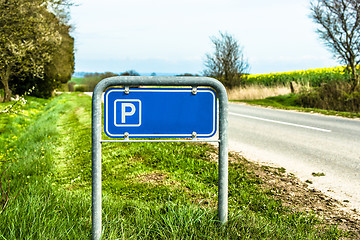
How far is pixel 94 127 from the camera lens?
8.29 feet

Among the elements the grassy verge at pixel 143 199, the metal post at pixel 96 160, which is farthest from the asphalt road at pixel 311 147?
the metal post at pixel 96 160

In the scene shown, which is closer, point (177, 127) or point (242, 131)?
point (177, 127)

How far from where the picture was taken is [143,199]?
3.95 metres

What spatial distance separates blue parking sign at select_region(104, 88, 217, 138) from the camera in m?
2.53

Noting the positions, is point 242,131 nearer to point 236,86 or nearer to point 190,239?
point 190,239

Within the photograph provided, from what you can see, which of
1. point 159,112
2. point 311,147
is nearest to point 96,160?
point 159,112

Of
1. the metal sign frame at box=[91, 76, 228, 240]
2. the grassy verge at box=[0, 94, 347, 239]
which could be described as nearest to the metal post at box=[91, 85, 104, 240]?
the metal sign frame at box=[91, 76, 228, 240]

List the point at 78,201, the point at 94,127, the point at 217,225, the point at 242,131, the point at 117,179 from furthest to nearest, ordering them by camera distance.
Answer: the point at 242,131 → the point at 117,179 → the point at 78,201 → the point at 217,225 → the point at 94,127

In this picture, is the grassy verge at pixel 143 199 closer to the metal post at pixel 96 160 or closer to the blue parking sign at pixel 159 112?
the metal post at pixel 96 160

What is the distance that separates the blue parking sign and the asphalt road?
2631 mm

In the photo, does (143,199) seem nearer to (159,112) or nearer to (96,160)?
(96,160)

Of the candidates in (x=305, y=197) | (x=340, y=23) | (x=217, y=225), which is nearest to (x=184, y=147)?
(x=305, y=197)

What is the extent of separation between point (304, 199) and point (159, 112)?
2.56 metres

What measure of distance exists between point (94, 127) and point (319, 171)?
4350mm
